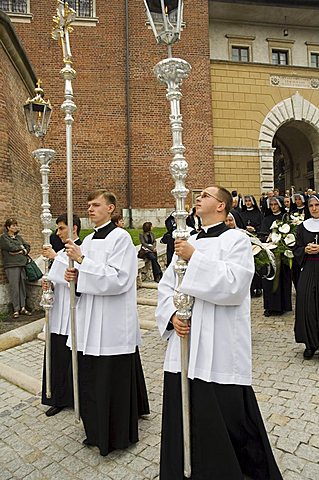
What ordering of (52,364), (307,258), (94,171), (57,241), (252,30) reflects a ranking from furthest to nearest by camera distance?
1. (252,30)
2. (94,171)
3. (307,258)
4. (57,241)
5. (52,364)

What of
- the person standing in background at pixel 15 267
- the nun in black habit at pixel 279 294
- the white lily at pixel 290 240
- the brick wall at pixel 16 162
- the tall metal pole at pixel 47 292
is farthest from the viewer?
the brick wall at pixel 16 162

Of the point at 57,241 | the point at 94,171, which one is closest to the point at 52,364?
the point at 57,241

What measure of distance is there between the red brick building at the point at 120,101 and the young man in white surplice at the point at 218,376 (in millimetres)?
16368

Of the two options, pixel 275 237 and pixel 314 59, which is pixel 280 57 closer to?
pixel 314 59

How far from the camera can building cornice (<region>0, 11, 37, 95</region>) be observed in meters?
9.52

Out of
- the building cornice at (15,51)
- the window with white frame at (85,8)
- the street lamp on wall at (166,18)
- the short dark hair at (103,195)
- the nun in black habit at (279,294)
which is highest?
the window with white frame at (85,8)

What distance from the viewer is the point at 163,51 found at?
759 inches

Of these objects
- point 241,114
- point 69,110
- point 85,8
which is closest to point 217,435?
point 69,110

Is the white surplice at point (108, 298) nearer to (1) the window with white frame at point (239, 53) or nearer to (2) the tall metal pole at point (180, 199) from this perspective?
(2) the tall metal pole at point (180, 199)

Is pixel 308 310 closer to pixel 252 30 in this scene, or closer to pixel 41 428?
pixel 41 428

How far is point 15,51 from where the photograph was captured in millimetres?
10547

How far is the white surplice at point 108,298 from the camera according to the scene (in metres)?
3.44

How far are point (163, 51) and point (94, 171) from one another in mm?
6850

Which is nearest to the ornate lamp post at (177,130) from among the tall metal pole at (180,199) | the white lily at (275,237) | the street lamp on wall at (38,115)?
the tall metal pole at (180,199)
